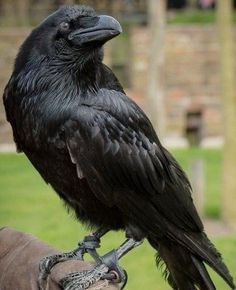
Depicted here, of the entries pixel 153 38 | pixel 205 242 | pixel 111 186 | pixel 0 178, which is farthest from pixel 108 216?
pixel 153 38

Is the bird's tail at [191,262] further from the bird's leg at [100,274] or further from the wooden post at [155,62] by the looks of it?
the wooden post at [155,62]

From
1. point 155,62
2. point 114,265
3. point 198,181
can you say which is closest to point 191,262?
point 114,265

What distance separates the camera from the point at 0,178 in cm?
1244

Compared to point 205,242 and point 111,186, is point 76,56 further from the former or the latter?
point 205,242

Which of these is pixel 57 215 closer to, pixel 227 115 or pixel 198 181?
pixel 198 181

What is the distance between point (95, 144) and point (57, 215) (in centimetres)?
676

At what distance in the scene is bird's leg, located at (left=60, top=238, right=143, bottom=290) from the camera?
126 inches

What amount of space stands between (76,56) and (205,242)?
907 millimetres

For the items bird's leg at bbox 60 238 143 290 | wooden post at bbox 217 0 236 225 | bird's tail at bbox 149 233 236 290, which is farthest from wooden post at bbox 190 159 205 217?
bird's leg at bbox 60 238 143 290

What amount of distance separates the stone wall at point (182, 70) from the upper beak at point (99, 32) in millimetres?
12608

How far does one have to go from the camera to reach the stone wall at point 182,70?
16000 mm

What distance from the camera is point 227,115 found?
945 centimetres

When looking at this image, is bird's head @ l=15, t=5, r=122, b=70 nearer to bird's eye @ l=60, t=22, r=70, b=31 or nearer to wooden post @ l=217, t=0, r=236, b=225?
bird's eye @ l=60, t=22, r=70, b=31

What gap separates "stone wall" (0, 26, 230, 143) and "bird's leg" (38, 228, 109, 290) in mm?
12366
